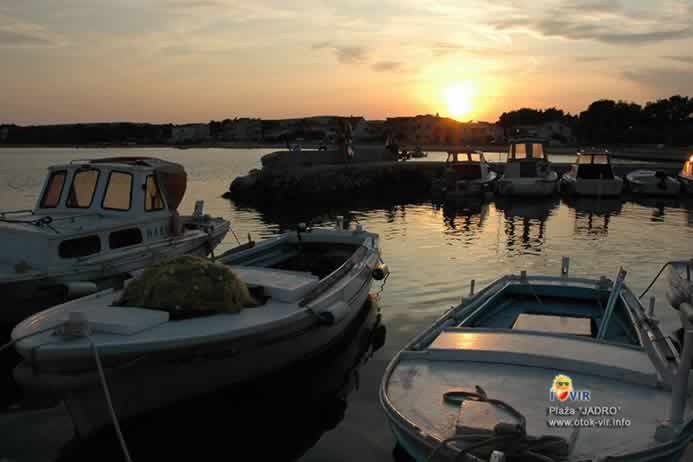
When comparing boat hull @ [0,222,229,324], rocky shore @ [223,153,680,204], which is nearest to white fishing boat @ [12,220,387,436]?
boat hull @ [0,222,229,324]

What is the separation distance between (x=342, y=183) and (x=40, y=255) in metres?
35.0

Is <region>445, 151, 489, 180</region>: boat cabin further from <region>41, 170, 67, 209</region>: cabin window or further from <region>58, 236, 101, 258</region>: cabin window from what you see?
<region>58, 236, 101, 258</region>: cabin window

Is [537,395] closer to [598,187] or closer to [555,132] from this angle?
[598,187]

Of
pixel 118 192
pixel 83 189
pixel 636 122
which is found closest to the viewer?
pixel 83 189

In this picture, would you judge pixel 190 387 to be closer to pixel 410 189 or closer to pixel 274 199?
pixel 274 199

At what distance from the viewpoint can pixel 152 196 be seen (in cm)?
1537

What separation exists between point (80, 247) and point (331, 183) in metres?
33.6

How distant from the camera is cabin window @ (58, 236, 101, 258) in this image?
12.8m

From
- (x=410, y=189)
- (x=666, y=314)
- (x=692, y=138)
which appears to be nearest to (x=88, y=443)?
(x=666, y=314)

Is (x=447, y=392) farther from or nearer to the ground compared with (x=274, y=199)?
farther from the ground

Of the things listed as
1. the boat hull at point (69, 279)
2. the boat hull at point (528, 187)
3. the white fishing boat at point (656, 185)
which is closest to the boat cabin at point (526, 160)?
the boat hull at point (528, 187)

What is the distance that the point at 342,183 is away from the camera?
46.7 meters

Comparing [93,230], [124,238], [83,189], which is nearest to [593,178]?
[124,238]

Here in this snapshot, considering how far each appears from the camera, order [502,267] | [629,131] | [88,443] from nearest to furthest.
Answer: [88,443] → [502,267] → [629,131]
